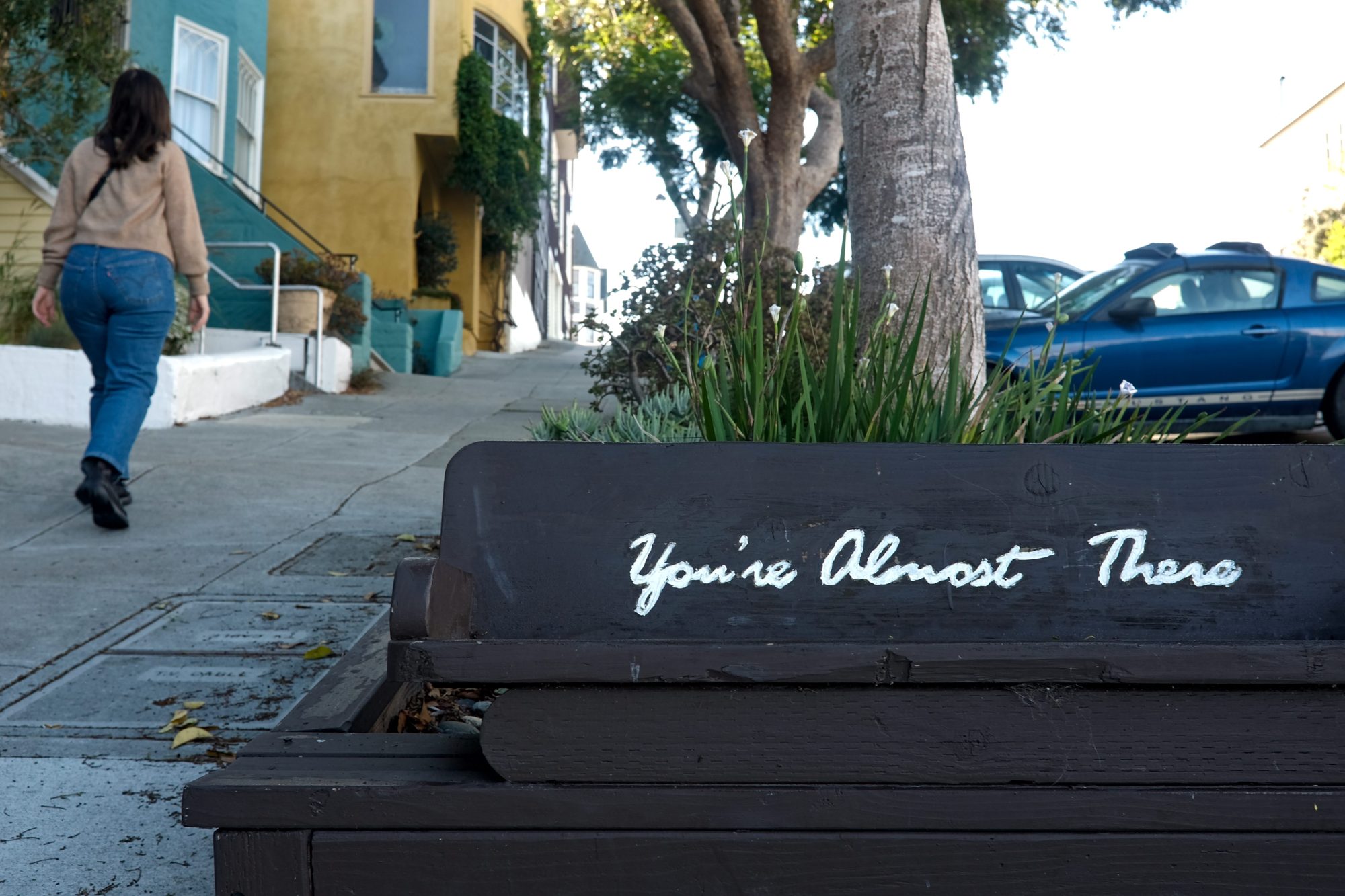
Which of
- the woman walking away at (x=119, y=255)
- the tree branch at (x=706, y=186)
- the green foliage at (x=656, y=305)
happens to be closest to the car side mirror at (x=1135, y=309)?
the green foliage at (x=656, y=305)

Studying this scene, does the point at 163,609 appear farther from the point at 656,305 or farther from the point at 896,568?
the point at 896,568

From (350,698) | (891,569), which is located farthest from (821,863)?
(350,698)

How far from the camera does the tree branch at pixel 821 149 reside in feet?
41.2

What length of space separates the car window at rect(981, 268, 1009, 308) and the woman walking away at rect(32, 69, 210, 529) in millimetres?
8300

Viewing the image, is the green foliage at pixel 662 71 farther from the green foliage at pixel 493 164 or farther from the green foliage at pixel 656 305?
the green foliage at pixel 656 305

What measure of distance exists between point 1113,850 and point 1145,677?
0.24 metres

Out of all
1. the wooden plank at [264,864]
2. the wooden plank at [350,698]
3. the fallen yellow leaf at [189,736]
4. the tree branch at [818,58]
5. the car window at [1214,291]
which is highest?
the tree branch at [818,58]

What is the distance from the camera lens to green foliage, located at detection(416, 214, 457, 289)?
765 inches

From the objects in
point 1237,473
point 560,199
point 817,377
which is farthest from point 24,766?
point 560,199

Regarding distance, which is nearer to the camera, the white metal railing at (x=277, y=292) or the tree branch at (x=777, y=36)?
the tree branch at (x=777, y=36)

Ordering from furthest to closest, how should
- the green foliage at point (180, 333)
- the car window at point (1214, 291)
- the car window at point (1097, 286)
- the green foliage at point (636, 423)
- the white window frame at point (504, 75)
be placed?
the white window frame at point (504, 75) < the green foliage at point (180, 333) < the car window at point (1214, 291) < the car window at point (1097, 286) < the green foliage at point (636, 423)

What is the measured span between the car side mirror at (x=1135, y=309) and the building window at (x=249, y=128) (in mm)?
11442

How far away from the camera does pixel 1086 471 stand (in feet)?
5.79

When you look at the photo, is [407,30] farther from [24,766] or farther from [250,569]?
[24,766]
